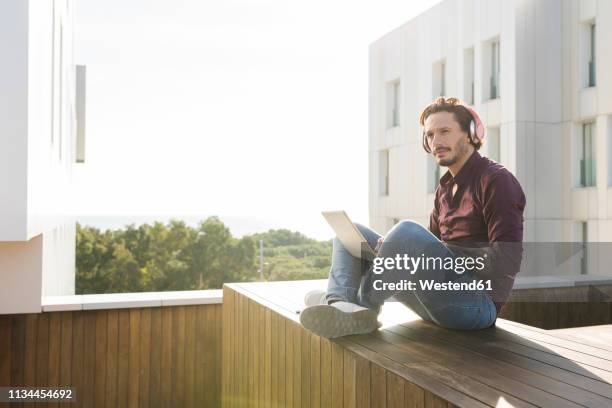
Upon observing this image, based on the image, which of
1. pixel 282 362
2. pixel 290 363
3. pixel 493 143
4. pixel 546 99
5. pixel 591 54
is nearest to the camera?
pixel 290 363

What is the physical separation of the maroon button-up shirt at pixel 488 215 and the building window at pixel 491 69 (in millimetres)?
11171

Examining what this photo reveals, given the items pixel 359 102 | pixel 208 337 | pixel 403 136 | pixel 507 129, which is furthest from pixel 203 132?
pixel 208 337

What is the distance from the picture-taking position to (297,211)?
42344 millimetres

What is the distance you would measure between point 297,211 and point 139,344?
37.9 m

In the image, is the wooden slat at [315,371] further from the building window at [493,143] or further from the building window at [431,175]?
the building window at [431,175]

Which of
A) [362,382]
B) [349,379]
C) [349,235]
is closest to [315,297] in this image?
[349,235]

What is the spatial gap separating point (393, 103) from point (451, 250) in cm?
1509

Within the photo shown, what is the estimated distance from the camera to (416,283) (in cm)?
238

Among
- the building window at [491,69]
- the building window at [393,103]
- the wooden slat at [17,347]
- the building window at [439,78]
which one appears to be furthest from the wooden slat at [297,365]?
the building window at [393,103]

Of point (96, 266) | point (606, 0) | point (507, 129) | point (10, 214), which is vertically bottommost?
point (96, 266)

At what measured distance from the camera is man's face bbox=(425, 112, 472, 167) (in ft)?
8.40

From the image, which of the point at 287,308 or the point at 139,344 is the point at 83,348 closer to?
the point at 139,344

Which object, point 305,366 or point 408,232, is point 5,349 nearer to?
point 305,366

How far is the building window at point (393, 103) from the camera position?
1689 centimetres
